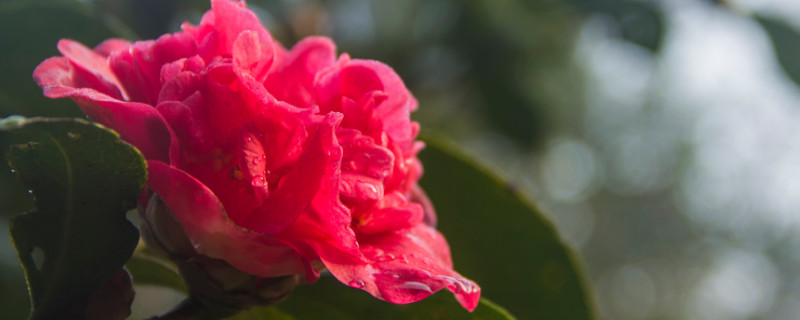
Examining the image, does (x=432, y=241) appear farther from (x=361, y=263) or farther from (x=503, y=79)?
(x=503, y=79)

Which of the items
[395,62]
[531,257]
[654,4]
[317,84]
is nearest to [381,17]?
[395,62]

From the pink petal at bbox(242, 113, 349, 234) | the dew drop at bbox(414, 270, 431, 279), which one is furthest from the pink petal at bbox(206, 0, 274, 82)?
the dew drop at bbox(414, 270, 431, 279)

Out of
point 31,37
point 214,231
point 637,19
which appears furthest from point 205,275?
point 637,19

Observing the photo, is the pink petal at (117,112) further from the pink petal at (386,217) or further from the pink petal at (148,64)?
the pink petal at (386,217)

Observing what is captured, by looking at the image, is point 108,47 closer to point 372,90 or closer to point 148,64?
point 148,64

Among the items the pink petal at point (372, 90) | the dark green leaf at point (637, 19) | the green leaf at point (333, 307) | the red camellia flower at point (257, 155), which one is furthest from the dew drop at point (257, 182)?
the dark green leaf at point (637, 19)
